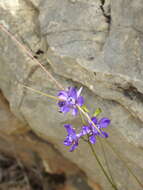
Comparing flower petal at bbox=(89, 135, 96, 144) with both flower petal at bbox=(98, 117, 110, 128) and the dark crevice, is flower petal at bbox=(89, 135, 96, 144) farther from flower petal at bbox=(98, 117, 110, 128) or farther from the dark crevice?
the dark crevice

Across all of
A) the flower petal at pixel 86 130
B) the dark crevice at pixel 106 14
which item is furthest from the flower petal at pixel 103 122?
the dark crevice at pixel 106 14

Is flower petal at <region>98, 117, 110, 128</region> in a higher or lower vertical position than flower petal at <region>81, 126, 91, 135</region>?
higher

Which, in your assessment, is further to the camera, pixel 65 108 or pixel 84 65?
pixel 84 65

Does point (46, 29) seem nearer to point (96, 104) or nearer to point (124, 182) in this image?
point (96, 104)

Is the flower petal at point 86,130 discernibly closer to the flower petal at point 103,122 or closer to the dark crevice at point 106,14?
the flower petal at point 103,122

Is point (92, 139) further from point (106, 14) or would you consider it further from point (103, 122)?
point (106, 14)

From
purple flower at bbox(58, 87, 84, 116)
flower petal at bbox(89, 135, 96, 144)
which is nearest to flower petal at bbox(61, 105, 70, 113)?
purple flower at bbox(58, 87, 84, 116)

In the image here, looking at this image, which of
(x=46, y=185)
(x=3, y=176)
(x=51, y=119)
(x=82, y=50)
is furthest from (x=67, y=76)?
(x=3, y=176)

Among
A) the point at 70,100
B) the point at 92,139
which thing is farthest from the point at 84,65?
the point at 92,139

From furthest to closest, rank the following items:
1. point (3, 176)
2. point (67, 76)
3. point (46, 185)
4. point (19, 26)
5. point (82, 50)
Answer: point (3, 176) → point (46, 185) → point (19, 26) → point (67, 76) → point (82, 50)
